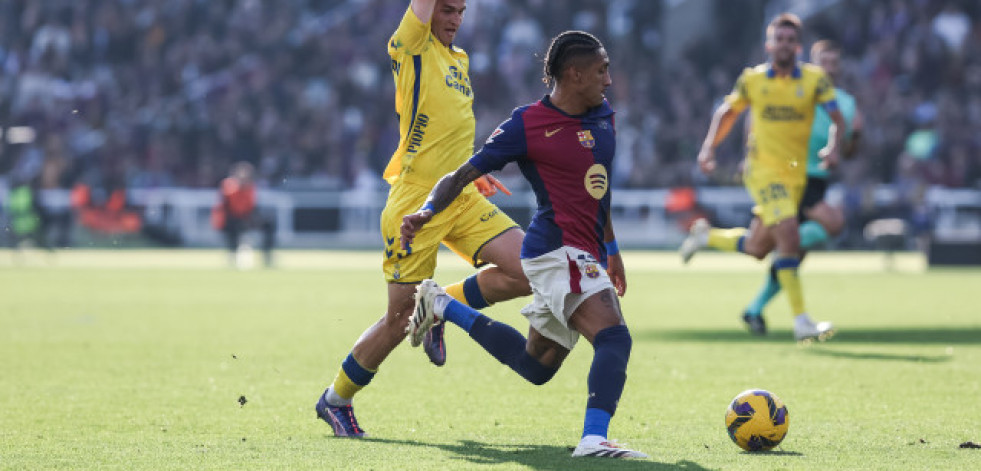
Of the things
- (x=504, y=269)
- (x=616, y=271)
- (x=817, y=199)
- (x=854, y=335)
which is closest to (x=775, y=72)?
(x=817, y=199)

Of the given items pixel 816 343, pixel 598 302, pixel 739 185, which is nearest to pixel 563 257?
pixel 598 302

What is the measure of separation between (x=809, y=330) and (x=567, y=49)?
6.11 m

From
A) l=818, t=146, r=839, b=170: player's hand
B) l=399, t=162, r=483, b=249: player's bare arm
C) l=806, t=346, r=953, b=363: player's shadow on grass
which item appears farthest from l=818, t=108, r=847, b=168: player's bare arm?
l=399, t=162, r=483, b=249: player's bare arm

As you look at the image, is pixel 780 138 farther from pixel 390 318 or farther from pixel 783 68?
pixel 390 318

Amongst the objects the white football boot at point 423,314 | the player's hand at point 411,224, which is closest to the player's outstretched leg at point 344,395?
the white football boot at point 423,314

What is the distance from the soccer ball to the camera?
6.60 m

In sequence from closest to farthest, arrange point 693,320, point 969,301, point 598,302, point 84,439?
point 598,302 → point 84,439 → point 693,320 → point 969,301

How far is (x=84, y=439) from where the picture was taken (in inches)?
279

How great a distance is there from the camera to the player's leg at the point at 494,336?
6883 millimetres

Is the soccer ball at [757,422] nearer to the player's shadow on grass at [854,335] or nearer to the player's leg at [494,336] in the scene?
the player's leg at [494,336]

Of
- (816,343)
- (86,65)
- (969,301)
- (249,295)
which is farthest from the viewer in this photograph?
(86,65)

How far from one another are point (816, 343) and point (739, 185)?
61.7ft

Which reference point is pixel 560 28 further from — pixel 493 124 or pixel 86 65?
pixel 86 65

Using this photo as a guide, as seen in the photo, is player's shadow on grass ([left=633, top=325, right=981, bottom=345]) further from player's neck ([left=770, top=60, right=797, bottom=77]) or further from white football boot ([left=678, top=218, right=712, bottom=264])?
player's neck ([left=770, top=60, right=797, bottom=77])
